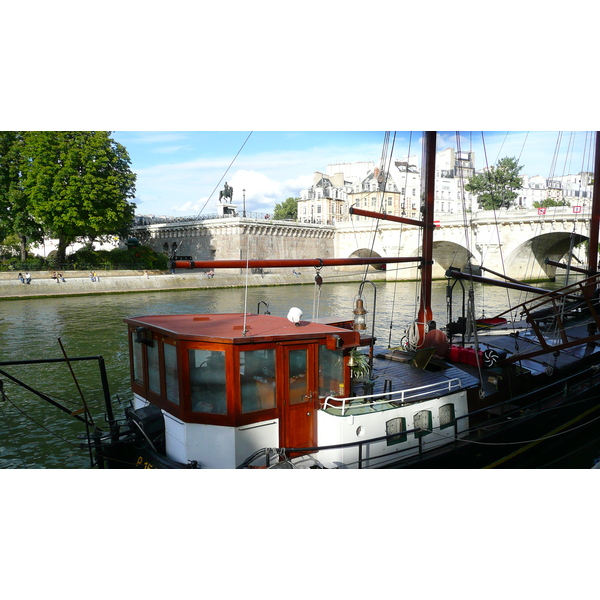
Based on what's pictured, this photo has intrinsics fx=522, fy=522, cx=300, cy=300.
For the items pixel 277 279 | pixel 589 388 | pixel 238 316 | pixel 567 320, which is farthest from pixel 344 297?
pixel 238 316

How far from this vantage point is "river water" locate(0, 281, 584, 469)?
952cm

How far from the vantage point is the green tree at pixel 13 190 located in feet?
108

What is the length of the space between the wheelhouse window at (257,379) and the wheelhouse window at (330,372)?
2.13 feet

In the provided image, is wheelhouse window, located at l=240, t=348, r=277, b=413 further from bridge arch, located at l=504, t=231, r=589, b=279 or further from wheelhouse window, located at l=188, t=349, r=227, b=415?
bridge arch, located at l=504, t=231, r=589, b=279

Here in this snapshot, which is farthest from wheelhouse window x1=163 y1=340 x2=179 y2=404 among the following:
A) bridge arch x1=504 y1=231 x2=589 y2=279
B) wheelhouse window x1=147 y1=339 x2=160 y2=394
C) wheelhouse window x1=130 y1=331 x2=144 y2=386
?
bridge arch x1=504 y1=231 x2=589 y2=279

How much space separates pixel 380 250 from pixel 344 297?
18.9 meters

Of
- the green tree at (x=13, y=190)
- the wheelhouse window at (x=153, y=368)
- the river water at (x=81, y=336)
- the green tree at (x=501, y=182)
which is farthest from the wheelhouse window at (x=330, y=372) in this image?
the green tree at (x=501, y=182)

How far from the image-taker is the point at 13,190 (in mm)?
32781

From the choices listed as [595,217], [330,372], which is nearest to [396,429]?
[330,372]

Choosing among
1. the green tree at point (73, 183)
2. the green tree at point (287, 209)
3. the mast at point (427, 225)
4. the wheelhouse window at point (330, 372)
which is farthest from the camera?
the green tree at point (287, 209)

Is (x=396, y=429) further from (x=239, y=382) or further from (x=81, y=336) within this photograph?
(x=81, y=336)

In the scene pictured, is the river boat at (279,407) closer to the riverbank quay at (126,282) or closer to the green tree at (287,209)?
the riverbank quay at (126,282)

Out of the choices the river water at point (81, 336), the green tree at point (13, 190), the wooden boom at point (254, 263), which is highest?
the green tree at point (13, 190)

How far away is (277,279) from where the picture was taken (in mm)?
41125
